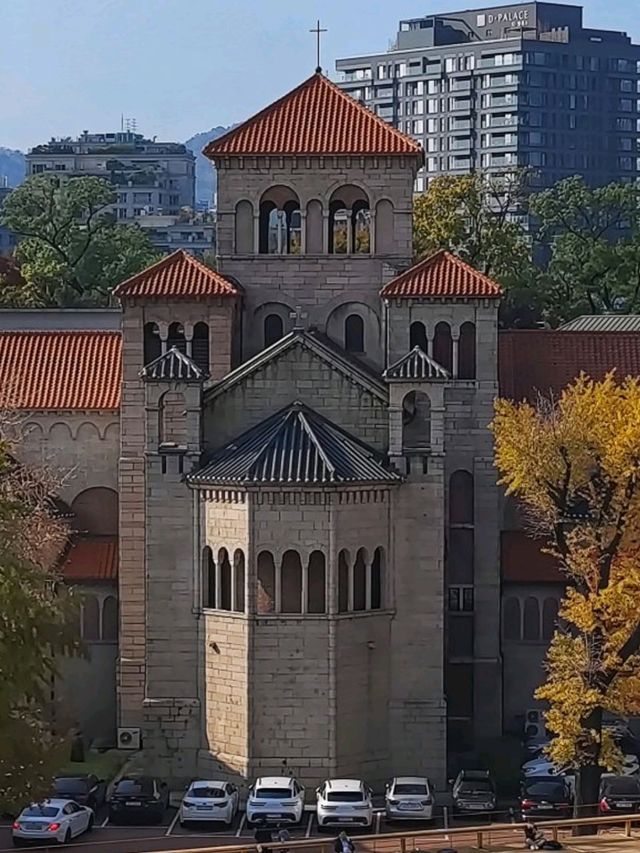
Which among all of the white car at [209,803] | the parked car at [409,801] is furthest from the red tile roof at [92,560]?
the parked car at [409,801]

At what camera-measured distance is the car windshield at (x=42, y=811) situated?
162ft

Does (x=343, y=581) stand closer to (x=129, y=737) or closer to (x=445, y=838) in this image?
(x=129, y=737)

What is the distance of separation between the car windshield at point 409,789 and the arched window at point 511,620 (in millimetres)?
10880

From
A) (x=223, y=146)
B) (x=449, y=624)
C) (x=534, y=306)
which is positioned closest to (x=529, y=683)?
(x=449, y=624)

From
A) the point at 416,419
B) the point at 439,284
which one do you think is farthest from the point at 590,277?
the point at 416,419

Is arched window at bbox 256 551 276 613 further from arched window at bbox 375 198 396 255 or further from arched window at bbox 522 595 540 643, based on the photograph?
arched window at bbox 375 198 396 255

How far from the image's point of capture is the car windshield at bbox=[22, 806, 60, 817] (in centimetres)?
4928

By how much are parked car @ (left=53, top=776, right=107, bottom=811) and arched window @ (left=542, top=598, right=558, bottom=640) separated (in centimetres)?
1570

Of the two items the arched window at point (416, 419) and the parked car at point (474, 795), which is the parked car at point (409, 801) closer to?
the parked car at point (474, 795)

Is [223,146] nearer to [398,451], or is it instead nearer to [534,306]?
[398,451]

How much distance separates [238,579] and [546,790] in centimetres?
1026

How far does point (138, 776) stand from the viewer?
5559 centimetres

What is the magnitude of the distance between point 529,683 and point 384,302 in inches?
509

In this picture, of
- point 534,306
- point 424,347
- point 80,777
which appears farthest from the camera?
point 534,306
